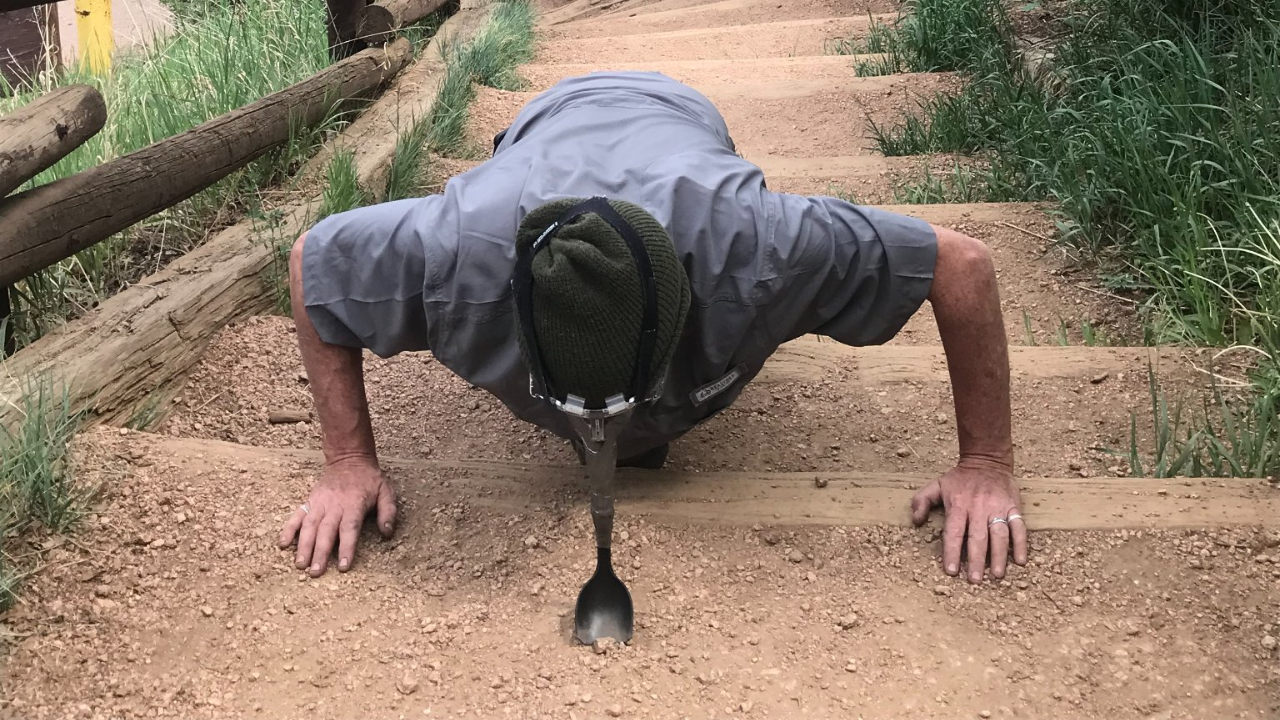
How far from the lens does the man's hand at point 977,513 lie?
1.90m

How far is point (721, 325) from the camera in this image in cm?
182

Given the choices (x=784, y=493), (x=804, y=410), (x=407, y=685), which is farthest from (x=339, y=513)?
(x=804, y=410)

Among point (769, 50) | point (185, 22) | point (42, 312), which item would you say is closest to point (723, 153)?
point (42, 312)

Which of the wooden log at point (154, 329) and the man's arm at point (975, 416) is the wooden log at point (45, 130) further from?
the man's arm at point (975, 416)

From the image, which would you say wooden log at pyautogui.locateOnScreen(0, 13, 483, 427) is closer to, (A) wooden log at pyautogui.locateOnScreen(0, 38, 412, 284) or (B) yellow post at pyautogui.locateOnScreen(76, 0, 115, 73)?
(A) wooden log at pyautogui.locateOnScreen(0, 38, 412, 284)

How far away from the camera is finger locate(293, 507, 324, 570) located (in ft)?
6.36

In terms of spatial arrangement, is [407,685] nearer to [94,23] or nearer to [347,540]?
[347,540]

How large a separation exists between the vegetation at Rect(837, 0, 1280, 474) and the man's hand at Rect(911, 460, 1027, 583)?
1.31 ft

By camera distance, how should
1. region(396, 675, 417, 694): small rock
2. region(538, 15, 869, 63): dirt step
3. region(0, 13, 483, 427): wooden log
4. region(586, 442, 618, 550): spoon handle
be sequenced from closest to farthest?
region(586, 442, 618, 550): spoon handle
region(396, 675, 417, 694): small rock
region(0, 13, 483, 427): wooden log
region(538, 15, 869, 63): dirt step

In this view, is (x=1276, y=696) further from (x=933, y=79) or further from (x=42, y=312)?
(x=933, y=79)

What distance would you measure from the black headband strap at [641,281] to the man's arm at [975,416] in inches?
26.1

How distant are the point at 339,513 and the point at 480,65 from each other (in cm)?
376

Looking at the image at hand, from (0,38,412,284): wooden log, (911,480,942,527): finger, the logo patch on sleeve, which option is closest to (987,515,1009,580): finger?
(911,480,942,527): finger

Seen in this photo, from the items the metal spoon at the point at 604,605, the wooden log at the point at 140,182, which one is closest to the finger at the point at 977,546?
the metal spoon at the point at 604,605
